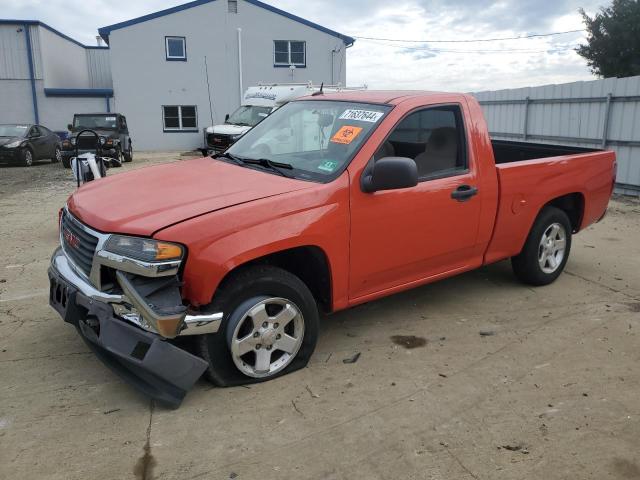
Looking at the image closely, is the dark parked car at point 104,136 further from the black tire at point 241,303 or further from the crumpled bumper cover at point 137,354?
the black tire at point 241,303

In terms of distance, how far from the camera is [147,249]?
3.01 metres

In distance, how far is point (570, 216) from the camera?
5688 millimetres

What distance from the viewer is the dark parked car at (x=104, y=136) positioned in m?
16.7

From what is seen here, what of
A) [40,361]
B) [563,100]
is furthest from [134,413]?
[563,100]

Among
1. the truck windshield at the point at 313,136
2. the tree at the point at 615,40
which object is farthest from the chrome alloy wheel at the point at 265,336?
the tree at the point at 615,40

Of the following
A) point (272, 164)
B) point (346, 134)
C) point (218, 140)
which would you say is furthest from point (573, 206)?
point (218, 140)

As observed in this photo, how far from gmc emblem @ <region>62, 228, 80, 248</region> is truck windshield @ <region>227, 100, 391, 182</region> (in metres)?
1.41

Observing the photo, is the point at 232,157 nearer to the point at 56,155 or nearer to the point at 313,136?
the point at 313,136

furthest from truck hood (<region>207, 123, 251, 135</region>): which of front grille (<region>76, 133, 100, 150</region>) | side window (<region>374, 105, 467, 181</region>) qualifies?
side window (<region>374, 105, 467, 181</region>)

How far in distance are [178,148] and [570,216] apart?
23.8 meters

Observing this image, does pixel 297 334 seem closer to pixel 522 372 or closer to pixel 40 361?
pixel 522 372

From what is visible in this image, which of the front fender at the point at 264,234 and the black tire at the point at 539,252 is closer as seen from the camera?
the front fender at the point at 264,234

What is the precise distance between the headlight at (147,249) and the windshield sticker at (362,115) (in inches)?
67.8

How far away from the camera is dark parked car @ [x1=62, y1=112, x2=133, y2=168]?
54.7 feet
